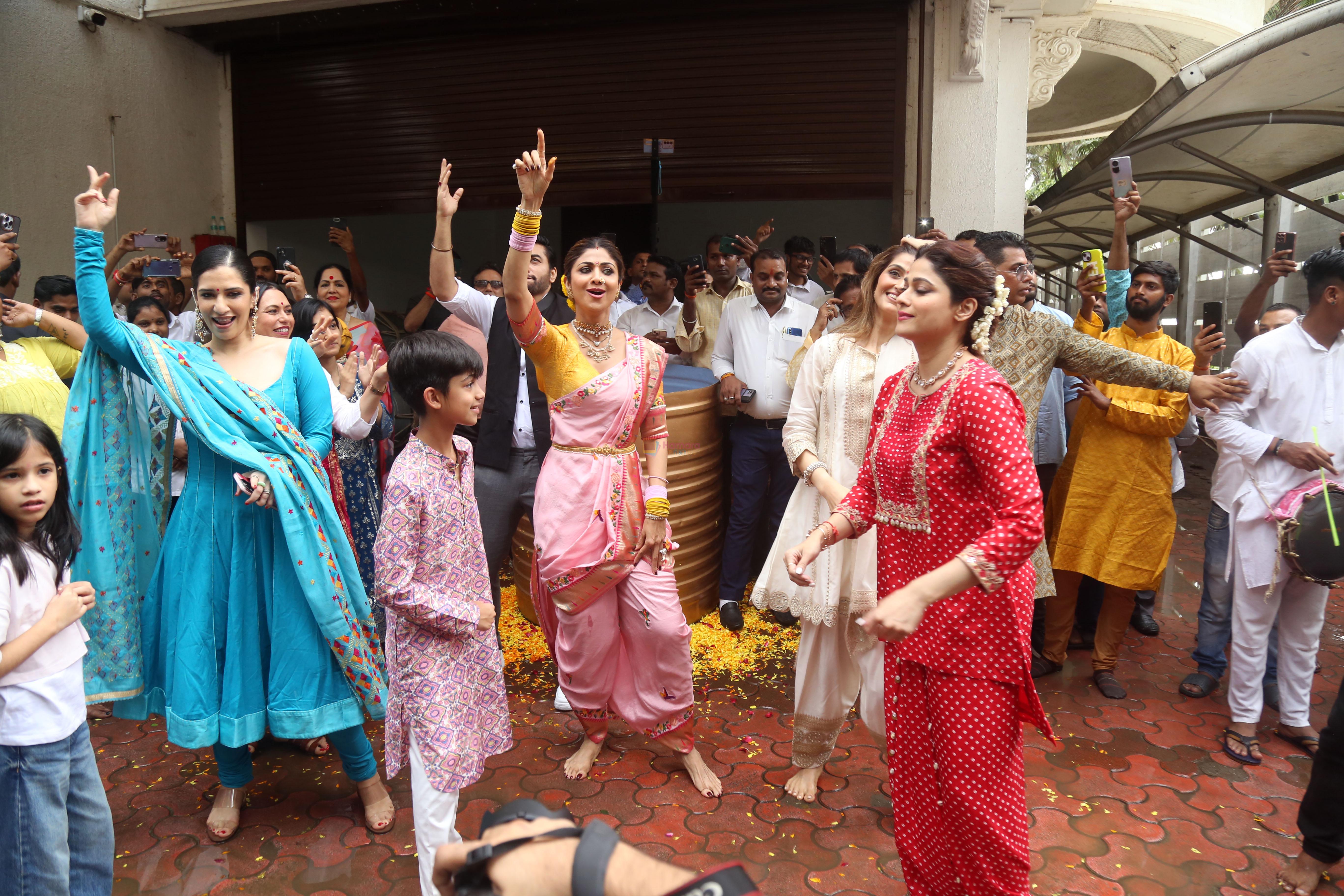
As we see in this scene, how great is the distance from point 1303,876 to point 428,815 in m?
2.43

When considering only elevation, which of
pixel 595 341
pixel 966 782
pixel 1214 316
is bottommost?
pixel 966 782

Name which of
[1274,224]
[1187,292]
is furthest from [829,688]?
[1187,292]

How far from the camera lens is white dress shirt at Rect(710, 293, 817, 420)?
14.9 feet

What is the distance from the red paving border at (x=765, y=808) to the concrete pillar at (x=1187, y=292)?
29.1 ft

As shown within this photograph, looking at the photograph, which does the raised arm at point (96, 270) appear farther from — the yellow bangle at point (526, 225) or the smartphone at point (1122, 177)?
the smartphone at point (1122, 177)

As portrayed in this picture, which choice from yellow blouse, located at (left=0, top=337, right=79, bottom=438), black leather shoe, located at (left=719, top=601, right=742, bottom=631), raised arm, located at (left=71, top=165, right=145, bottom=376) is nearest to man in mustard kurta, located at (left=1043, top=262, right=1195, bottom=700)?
Answer: black leather shoe, located at (left=719, top=601, right=742, bottom=631)

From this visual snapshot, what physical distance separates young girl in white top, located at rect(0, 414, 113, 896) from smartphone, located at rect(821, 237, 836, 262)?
4157mm

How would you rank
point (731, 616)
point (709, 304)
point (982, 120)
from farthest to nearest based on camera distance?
point (982, 120) < point (709, 304) < point (731, 616)

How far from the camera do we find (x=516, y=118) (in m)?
6.52

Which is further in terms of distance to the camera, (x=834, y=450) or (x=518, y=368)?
(x=518, y=368)

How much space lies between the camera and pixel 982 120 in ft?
18.3

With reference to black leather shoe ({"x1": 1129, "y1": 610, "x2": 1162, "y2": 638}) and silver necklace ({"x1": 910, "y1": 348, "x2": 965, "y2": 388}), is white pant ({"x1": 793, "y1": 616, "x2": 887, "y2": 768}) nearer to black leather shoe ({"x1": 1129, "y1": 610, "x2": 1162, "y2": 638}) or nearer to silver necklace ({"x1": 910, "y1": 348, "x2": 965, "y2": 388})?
silver necklace ({"x1": 910, "y1": 348, "x2": 965, "y2": 388})

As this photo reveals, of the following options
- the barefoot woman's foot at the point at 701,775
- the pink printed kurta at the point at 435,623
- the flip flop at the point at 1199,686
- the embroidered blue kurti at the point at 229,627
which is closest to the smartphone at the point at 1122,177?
the flip flop at the point at 1199,686

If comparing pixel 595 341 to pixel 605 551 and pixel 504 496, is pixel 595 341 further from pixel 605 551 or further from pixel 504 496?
pixel 504 496
